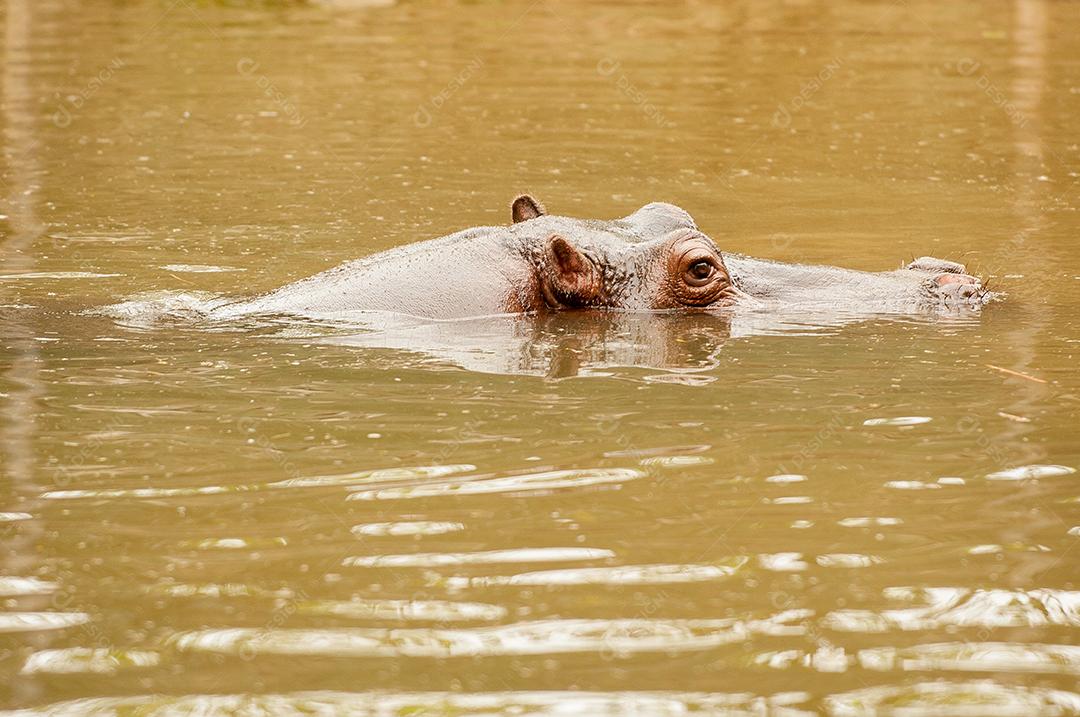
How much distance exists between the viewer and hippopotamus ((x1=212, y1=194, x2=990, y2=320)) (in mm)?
8039

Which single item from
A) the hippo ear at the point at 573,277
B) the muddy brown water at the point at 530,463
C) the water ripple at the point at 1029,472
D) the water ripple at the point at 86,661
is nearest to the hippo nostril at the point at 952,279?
the muddy brown water at the point at 530,463

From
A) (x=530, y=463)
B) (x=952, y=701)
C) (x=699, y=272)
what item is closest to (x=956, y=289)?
(x=699, y=272)

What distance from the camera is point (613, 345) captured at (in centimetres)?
769

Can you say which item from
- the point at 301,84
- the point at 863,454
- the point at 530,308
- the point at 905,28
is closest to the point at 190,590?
the point at 863,454

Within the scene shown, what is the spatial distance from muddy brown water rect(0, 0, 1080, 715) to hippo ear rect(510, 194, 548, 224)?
72cm

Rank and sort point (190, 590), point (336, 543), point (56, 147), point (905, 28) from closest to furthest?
point (190, 590) < point (336, 543) < point (56, 147) < point (905, 28)

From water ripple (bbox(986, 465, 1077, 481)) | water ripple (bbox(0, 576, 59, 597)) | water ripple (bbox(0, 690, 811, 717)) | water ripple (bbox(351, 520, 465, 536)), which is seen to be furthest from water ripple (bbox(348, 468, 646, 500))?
water ripple (bbox(0, 690, 811, 717))

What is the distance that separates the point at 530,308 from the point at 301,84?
425 inches

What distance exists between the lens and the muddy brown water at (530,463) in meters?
4.25

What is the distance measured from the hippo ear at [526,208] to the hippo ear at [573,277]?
19.4 inches


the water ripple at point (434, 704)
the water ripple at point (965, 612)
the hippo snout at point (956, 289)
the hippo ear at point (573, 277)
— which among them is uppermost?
the hippo ear at point (573, 277)

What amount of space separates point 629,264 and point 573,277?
0.31 meters

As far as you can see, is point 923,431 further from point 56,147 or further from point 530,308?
point 56,147

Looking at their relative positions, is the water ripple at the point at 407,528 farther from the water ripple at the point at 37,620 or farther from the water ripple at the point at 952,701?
the water ripple at the point at 952,701
